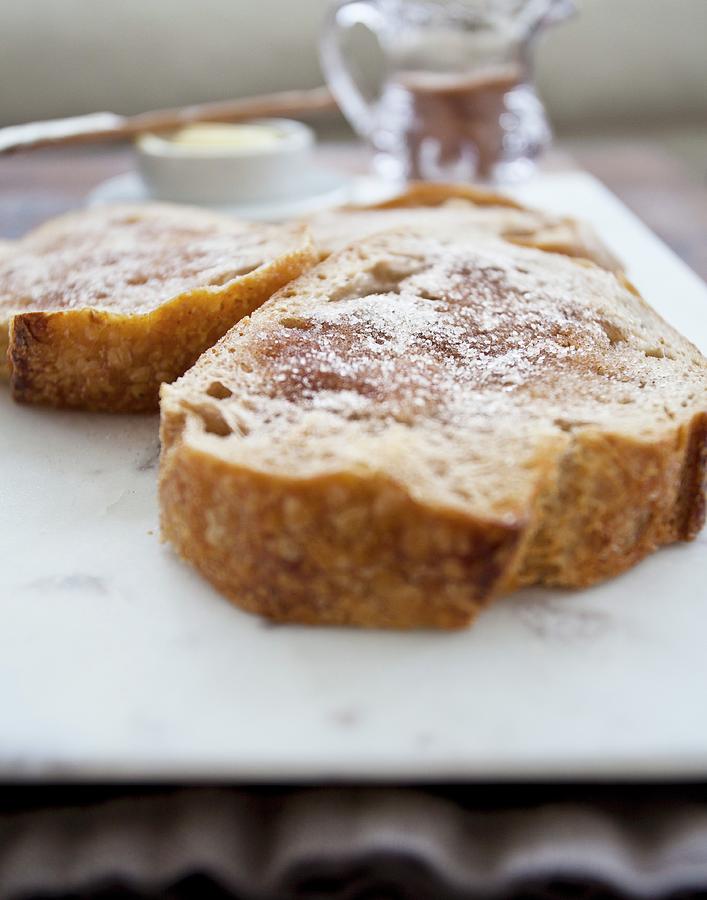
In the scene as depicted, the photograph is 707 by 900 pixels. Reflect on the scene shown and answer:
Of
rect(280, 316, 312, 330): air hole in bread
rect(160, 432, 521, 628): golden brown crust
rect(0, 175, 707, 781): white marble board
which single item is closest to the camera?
rect(0, 175, 707, 781): white marble board

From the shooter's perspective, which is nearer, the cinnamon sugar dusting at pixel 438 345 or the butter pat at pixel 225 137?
the cinnamon sugar dusting at pixel 438 345

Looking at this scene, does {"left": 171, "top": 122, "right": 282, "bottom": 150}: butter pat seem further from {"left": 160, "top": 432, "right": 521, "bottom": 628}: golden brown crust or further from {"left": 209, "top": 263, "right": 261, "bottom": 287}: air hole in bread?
{"left": 160, "top": 432, "right": 521, "bottom": 628}: golden brown crust

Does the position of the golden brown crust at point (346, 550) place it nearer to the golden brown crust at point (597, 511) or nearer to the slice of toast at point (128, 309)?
the golden brown crust at point (597, 511)

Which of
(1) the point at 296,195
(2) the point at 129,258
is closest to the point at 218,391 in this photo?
(2) the point at 129,258

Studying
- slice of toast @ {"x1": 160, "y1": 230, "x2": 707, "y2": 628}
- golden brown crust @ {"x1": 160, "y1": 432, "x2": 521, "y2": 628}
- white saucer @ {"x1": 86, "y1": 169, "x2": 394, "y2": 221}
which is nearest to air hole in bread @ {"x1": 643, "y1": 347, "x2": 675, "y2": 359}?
slice of toast @ {"x1": 160, "y1": 230, "x2": 707, "y2": 628}

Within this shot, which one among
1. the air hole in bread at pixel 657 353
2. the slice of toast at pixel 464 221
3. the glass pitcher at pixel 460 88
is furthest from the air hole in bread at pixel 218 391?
the glass pitcher at pixel 460 88

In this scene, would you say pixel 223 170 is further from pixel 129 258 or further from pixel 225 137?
pixel 129 258

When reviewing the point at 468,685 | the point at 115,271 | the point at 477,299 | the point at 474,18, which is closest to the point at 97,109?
the point at 474,18

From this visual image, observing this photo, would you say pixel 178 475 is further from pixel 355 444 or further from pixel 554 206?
pixel 554 206
